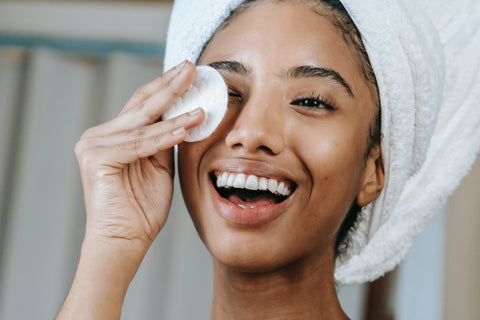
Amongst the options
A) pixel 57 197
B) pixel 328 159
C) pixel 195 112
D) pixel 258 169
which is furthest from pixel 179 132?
pixel 57 197

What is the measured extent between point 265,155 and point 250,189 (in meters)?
0.08

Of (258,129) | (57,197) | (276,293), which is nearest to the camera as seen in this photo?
(258,129)

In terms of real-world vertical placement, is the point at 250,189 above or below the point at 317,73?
below

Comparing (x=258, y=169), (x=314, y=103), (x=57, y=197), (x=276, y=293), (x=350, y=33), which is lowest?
(x=57, y=197)

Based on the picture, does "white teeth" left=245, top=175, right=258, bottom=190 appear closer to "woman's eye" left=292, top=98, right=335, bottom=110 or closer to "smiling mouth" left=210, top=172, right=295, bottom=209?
"smiling mouth" left=210, top=172, right=295, bottom=209

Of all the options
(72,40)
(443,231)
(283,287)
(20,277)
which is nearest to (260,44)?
(283,287)

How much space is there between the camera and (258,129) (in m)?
0.91

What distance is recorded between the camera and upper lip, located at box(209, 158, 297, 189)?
0.93 m

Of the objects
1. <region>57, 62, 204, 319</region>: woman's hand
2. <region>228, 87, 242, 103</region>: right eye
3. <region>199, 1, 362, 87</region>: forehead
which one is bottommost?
<region>57, 62, 204, 319</region>: woman's hand

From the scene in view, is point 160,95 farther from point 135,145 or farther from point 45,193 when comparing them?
point 45,193

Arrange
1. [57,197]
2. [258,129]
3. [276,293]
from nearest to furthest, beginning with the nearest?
[258,129]
[276,293]
[57,197]

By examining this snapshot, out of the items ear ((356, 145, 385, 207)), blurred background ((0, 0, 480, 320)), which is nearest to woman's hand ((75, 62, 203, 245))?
ear ((356, 145, 385, 207))

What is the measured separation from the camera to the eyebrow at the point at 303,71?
3.17ft

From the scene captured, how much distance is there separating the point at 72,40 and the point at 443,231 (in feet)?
4.45
